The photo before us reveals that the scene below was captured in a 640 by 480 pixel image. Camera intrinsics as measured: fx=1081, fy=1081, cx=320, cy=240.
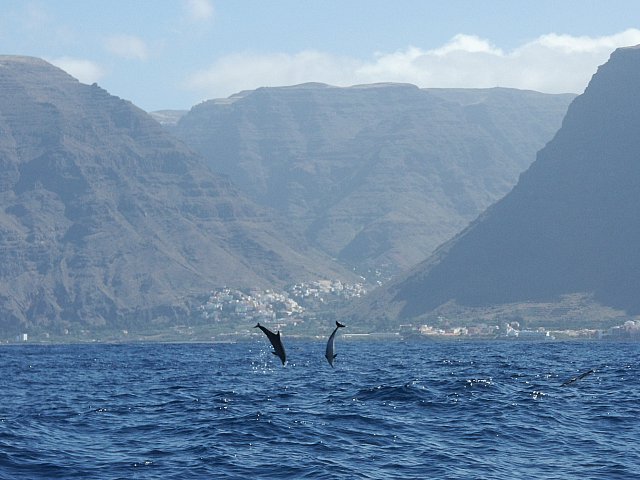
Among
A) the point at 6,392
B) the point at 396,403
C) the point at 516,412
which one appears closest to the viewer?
the point at 516,412

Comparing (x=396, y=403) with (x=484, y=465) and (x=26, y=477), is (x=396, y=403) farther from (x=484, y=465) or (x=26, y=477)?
(x=26, y=477)

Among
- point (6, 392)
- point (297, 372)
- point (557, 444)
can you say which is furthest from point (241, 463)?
point (297, 372)

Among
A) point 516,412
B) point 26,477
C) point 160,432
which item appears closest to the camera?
point 26,477

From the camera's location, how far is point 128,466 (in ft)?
124

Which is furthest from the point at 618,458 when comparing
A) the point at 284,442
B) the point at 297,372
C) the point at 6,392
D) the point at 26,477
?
the point at 297,372

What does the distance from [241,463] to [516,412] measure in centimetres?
1838

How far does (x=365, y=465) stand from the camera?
38.4 m

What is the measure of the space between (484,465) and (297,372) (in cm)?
5806

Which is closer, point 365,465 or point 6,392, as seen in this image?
point 365,465

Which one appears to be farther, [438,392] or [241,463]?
[438,392]

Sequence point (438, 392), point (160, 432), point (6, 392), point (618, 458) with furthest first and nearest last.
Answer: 1. point (6, 392)
2. point (438, 392)
3. point (160, 432)
4. point (618, 458)

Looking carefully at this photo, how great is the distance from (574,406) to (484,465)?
60.7ft

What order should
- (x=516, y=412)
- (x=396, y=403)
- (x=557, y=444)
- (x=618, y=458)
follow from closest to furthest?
(x=618, y=458)
(x=557, y=444)
(x=516, y=412)
(x=396, y=403)

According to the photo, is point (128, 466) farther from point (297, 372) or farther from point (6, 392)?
point (297, 372)
